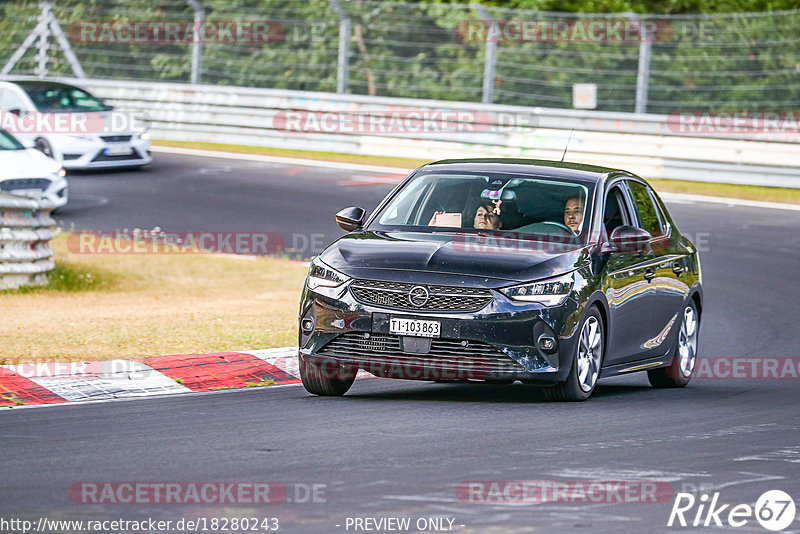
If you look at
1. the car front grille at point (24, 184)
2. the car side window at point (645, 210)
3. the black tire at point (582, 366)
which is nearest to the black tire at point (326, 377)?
the black tire at point (582, 366)

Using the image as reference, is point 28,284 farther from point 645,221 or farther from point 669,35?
point 669,35

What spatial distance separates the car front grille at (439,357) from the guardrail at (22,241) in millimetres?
7160

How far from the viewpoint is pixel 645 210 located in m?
11.6

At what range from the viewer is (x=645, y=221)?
11445mm

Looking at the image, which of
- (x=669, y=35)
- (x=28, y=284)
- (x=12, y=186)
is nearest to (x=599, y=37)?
(x=669, y=35)

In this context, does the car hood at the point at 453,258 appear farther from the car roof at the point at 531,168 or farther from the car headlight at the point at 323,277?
the car roof at the point at 531,168

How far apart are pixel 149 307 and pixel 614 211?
18.5 ft

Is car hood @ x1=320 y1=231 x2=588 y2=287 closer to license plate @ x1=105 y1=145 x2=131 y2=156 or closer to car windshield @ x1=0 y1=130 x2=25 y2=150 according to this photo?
car windshield @ x1=0 y1=130 x2=25 y2=150

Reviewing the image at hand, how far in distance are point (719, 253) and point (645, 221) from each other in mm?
7769

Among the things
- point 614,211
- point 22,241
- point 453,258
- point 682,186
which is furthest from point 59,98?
point 453,258

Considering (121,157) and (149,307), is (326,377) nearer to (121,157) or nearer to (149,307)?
(149,307)

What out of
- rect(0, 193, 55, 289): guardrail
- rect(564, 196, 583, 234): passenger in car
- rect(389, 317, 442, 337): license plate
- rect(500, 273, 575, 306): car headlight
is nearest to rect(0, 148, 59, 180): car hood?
rect(0, 193, 55, 289): guardrail

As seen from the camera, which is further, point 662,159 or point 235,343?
point 662,159

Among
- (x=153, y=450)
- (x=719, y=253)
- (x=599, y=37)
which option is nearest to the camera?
(x=153, y=450)
